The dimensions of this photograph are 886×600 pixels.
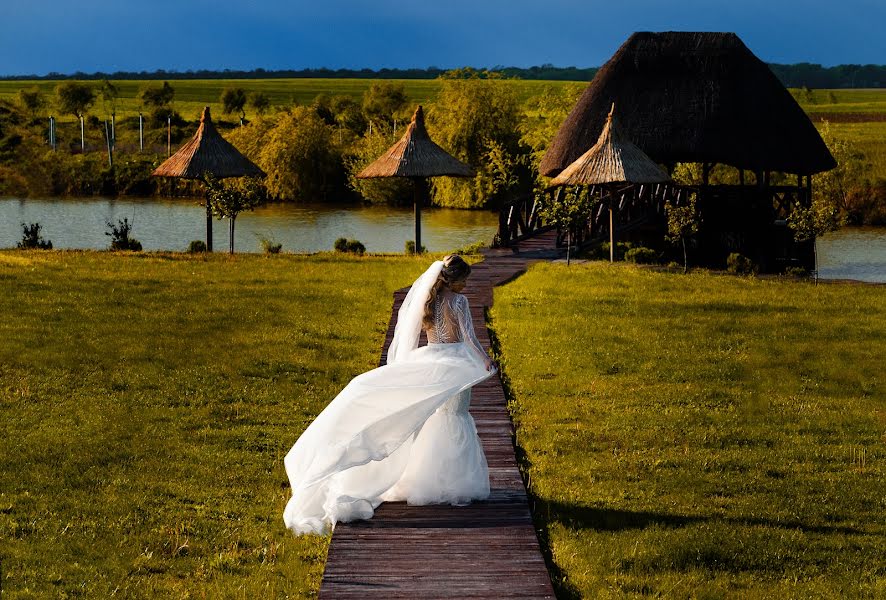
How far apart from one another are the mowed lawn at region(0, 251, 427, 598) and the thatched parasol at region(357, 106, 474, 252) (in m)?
6.69

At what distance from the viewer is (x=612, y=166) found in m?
26.6

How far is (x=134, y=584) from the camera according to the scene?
25.8ft

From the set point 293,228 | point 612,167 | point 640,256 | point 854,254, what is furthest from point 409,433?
point 293,228

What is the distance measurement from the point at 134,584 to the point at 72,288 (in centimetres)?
1463

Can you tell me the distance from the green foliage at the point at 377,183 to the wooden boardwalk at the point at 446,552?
4461 centimetres

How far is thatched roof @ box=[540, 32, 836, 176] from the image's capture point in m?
29.5

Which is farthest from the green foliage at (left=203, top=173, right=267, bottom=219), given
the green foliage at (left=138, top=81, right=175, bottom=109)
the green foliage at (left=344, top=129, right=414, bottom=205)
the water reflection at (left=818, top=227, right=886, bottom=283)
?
the green foliage at (left=138, top=81, right=175, bottom=109)

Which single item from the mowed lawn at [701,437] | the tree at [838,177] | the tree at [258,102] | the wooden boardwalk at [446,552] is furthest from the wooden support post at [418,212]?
the tree at [258,102]

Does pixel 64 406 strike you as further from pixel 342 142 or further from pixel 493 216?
pixel 342 142

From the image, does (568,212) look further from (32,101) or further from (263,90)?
(263,90)

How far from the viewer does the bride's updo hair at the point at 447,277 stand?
29.1 feet

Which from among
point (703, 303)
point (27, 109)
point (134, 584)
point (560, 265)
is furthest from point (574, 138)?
point (27, 109)

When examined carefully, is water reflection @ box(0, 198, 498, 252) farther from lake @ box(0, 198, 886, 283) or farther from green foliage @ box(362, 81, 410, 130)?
green foliage @ box(362, 81, 410, 130)

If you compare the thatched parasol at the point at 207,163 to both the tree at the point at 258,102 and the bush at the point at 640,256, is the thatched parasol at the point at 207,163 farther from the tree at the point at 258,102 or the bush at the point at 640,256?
the tree at the point at 258,102
